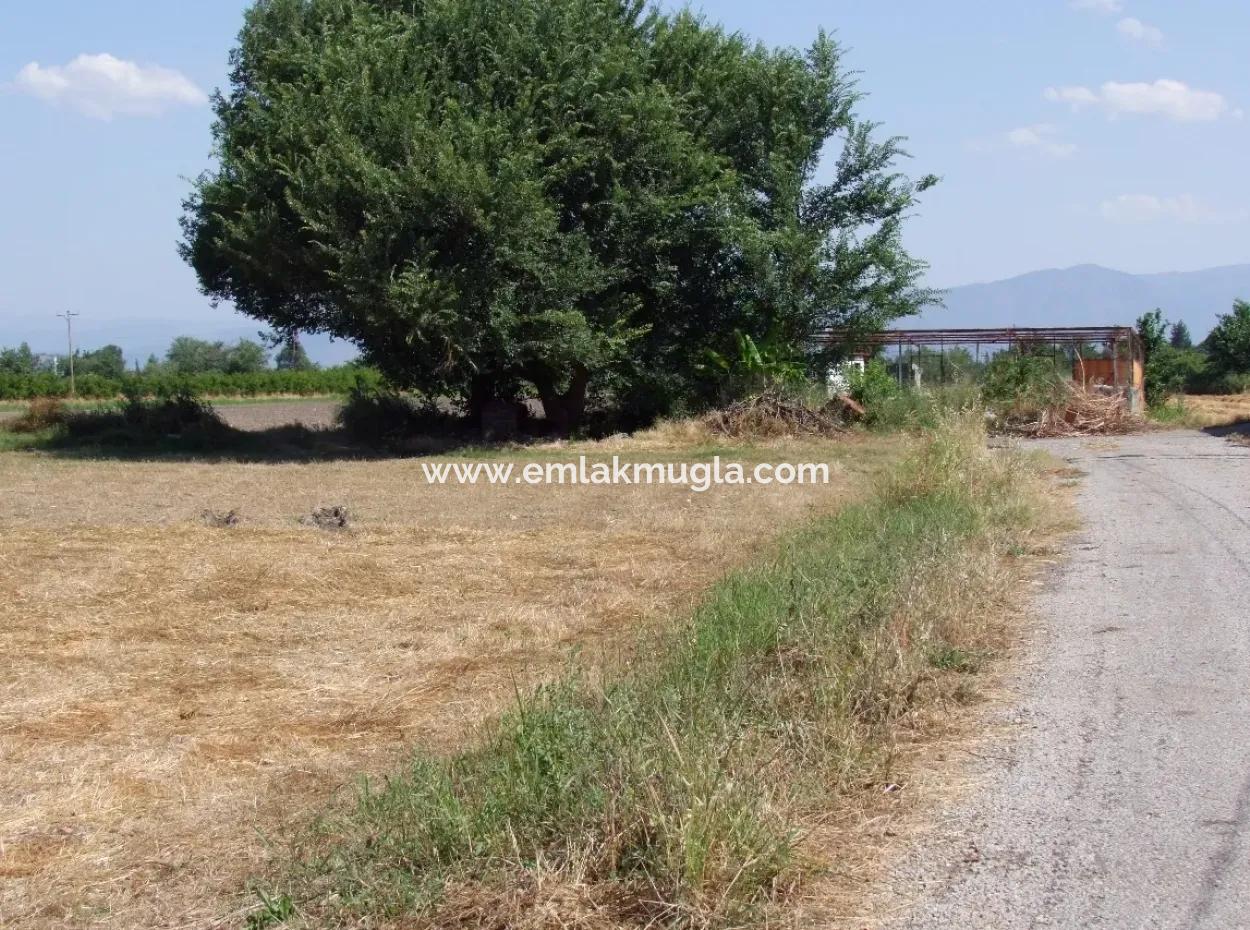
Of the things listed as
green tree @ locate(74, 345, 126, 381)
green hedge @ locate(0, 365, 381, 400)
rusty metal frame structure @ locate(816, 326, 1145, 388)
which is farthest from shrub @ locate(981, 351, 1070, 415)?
green tree @ locate(74, 345, 126, 381)

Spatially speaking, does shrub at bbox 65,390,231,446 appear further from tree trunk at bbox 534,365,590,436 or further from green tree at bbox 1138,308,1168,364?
green tree at bbox 1138,308,1168,364

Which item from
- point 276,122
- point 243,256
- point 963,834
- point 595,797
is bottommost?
point 963,834

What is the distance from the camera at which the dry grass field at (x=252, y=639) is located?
529 centimetres

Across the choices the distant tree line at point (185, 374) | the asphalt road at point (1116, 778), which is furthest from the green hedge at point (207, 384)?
the asphalt road at point (1116, 778)

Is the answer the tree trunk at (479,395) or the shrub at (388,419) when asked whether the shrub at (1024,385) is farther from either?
the shrub at (388,419)

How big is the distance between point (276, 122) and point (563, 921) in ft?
67.1

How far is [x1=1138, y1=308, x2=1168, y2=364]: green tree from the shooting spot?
126 feet

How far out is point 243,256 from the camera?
74.0 feet

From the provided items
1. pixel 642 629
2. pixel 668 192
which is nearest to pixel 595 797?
pixel 642 629

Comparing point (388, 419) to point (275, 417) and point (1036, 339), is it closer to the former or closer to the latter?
point (275, 417)

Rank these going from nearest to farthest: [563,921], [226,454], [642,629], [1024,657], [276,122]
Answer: [563,921] → [1024,657] → [642,629] → [276,122] → [226,454]

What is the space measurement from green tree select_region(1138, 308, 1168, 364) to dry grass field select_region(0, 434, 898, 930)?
25022mm

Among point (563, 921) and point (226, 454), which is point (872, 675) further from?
point (226, 454)

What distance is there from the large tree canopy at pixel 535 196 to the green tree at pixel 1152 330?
14.1 meters
